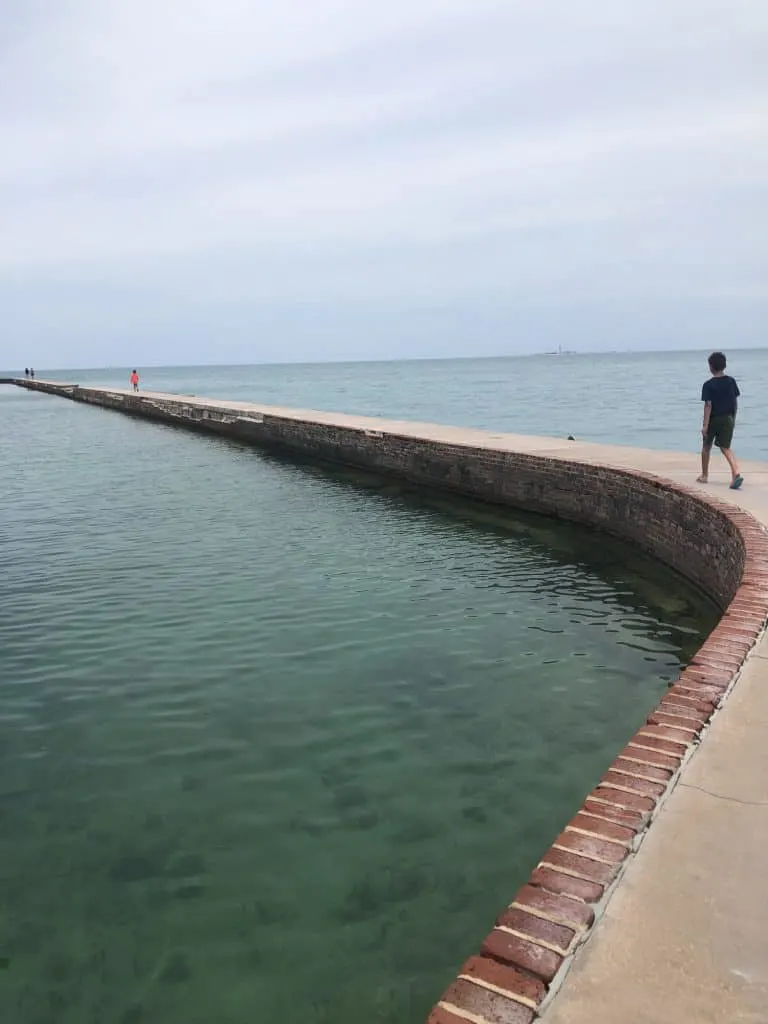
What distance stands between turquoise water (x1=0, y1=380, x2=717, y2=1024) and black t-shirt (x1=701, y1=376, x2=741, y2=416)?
204cm

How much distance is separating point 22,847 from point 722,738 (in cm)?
336

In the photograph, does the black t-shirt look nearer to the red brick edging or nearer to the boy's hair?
the boy's hair

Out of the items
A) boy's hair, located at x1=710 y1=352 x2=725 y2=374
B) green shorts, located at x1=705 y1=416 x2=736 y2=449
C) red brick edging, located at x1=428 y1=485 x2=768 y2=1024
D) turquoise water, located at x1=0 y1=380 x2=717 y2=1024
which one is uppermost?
boy's hair, located at x1=710 y1=352 x2=725 y2=374

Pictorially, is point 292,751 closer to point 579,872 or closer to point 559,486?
point 579,872

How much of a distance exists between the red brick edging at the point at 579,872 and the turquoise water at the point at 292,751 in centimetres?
86

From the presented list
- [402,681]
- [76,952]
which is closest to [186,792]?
[76,952]

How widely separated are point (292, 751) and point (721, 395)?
274 inches

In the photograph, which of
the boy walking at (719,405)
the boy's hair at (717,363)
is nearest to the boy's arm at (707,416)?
the boy walking at (719,405)

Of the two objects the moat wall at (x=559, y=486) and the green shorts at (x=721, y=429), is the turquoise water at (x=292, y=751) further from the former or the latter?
the green shorts at (x=721, y=429)

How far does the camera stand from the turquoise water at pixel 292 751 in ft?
10.5

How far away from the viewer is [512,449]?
1370cm

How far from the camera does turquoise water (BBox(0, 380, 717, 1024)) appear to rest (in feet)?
10.5

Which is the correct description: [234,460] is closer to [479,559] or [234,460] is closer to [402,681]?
[479,559]

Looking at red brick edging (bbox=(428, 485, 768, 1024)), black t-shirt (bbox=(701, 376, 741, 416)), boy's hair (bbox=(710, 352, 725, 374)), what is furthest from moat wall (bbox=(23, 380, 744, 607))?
red brick edging (bbox=(428, 485, 768, 1024))
